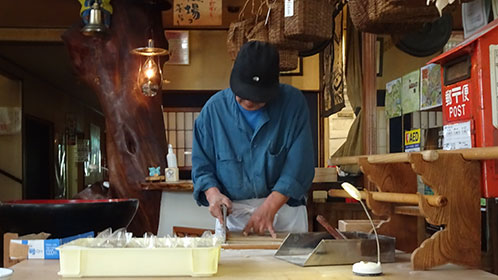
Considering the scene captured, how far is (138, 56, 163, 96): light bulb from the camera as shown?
5730mm

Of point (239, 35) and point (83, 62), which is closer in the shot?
point (239, 35)

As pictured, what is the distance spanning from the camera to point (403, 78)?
4.77 metres

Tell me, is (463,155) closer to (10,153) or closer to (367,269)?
(367,269)

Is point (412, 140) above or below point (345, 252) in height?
above

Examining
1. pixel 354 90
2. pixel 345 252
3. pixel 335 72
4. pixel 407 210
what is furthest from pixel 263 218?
pixel 335 72

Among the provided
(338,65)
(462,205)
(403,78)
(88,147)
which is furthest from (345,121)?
(88,147)

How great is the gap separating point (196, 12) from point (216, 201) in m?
3.35

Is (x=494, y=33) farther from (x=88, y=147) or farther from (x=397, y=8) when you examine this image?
(x=88, y=147)

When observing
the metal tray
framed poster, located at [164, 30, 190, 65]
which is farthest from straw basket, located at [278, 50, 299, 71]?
framed poster, located at [164, 30, 190, 65]

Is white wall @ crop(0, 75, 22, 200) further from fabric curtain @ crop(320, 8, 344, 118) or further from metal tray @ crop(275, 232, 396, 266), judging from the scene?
metal tray @ crop(275, 232, 396, 266)

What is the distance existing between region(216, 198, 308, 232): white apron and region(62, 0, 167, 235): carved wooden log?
3.40 metres

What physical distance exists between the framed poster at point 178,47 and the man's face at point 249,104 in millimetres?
6157

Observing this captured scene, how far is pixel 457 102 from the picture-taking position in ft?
8.34

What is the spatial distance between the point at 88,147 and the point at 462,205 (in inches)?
558
